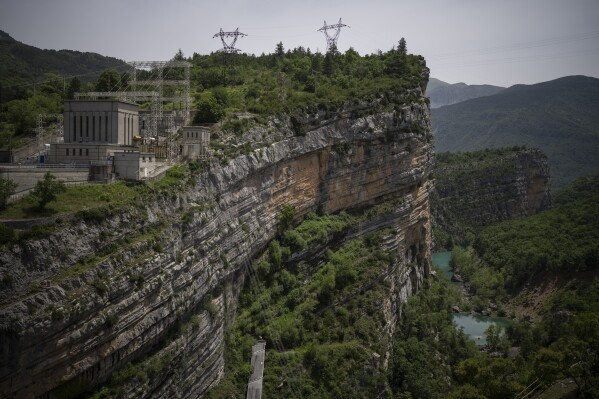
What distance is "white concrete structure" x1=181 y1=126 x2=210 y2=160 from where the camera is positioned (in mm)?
37500

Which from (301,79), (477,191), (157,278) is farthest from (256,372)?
(477,191)

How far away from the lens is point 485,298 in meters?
71.2

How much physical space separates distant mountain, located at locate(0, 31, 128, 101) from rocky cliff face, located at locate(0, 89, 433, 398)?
55.7 feet

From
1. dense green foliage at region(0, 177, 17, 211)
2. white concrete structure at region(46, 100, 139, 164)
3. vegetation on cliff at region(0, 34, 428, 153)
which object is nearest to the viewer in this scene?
dense green foliage at region(0, 177, 17, 211)

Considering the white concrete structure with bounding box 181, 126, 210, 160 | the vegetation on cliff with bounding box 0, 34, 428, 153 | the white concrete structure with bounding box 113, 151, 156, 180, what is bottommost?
the white concrete structure with bounding box 113, 151, 156, 180

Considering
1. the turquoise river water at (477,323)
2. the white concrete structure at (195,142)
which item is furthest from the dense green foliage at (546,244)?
the white concrete structure at (195,142)

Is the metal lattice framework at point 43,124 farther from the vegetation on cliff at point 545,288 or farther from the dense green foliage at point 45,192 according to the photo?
the vegetation on cliff at point 545,288

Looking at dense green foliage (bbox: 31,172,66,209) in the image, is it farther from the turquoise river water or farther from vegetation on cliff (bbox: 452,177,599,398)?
the turquoise river water

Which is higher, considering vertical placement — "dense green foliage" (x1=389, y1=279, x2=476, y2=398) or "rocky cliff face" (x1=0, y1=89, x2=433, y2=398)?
"rocky cliff face" (x1=0, y1=89, x2=433, y2=398)

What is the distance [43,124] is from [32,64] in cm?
2340

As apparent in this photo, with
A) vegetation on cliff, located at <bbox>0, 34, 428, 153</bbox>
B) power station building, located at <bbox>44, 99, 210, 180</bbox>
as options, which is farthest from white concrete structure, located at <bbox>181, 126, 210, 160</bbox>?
vegetation on cliff, located at <bbox>0, 34, 428, 153</bbox>

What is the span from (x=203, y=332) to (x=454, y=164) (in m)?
103

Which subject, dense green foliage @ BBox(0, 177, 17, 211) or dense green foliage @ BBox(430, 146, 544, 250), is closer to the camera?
dense green foliage @ BBox(0, 177, 17, 211)

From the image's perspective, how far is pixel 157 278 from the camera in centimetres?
2883
